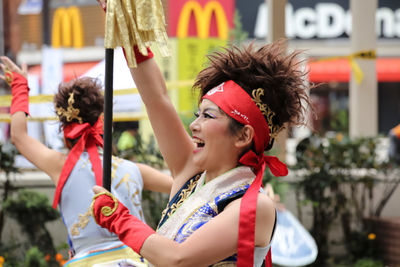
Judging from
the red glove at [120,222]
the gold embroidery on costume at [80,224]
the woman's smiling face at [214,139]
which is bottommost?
the gold embroidery on costume at [80,224]

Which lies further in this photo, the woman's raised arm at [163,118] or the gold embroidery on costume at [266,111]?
the woman's raised arm at [163,118]

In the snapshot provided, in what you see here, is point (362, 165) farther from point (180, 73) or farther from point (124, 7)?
point (124, 7)

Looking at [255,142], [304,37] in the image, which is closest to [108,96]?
[255,142]

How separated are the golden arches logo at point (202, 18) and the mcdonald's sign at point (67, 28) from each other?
8.11 meters

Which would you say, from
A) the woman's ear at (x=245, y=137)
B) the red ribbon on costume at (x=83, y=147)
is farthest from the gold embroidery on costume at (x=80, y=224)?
the woman's ear at (x=245, y=137)

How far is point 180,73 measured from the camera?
8.70 m

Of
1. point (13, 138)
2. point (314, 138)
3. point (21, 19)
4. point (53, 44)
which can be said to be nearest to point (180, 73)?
point (314, 138)

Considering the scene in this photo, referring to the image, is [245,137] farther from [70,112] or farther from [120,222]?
[70,112]

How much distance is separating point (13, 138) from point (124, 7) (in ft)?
4.99

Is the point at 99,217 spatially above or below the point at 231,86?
below

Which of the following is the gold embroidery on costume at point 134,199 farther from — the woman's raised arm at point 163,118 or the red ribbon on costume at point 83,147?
the woman's raised arm at point 163,118

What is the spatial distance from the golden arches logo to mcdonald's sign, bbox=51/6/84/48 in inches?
319

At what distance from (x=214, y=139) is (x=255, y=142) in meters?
0.14

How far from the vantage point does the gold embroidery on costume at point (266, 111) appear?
207cm
